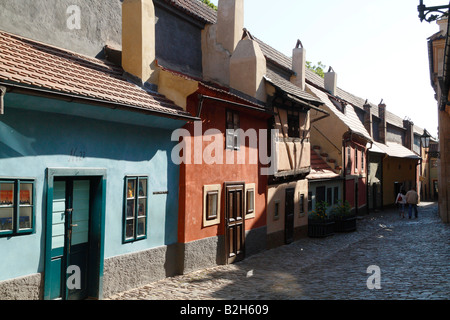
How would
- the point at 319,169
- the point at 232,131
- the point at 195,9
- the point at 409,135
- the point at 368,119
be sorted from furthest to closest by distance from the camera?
the point at 409,135
the point at 368,119
the point at 319,169
the point at 195,9
the point at 232,131

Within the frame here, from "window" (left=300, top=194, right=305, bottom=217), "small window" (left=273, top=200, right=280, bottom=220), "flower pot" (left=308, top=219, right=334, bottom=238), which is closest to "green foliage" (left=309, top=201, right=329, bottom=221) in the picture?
"flower pot" (left=308, top=219, right=334, bottom=238)

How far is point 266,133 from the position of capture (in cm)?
1517

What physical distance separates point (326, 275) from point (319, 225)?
7497mm

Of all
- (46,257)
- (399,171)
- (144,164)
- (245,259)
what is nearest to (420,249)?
(245,259)

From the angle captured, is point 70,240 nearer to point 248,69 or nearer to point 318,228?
point 248,69

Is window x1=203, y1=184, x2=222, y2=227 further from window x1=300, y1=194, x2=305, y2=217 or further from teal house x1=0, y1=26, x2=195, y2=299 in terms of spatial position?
window x1=300, y1=194, x2=305, y2=217

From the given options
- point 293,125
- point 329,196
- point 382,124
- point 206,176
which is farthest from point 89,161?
point 382,124

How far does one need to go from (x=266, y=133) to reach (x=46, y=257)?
30.1 ft

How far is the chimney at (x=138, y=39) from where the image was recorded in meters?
10.5

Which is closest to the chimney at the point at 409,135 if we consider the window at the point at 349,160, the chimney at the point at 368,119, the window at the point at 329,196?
the chimney at the point at 368,119

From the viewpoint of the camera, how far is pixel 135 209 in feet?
31.3

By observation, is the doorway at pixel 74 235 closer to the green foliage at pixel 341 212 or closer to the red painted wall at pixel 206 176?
the red painted wall at pixel 206 176

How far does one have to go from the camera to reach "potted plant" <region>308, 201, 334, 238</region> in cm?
1891
